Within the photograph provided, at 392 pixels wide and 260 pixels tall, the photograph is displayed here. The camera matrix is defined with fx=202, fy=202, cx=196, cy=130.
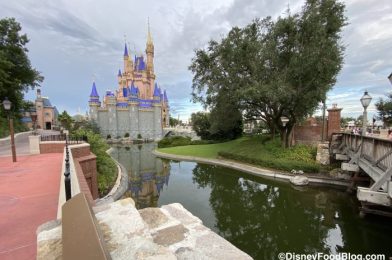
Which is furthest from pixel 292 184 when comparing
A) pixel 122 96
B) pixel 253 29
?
pixel 122 96

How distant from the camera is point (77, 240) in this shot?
3.98ft

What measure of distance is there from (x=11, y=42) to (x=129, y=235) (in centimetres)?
3170

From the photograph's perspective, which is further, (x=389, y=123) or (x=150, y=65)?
(x=150, y=65)

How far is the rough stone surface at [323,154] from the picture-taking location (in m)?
16.4

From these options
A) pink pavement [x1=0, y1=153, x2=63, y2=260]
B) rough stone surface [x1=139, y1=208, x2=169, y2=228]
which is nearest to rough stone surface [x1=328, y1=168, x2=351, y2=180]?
rough stone surface [x1=139, y1=208, x2=169, y2=228]

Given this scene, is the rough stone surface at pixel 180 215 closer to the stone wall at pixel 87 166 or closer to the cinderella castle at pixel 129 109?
the stone wall at pixel 87 166

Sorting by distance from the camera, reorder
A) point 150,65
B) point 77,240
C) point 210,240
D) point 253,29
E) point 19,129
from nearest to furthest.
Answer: point 77,240 < point 210,240 < point 253,29 < point 19,129 < point 150,65

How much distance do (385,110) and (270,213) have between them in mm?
33491

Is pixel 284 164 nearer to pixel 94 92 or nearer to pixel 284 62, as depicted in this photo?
pixel 284 62

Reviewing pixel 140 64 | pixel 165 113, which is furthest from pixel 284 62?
pixel 165 113

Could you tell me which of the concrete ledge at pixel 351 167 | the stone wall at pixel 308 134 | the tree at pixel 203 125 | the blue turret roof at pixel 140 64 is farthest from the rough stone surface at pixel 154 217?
the blue turret roof at pixel 140 64

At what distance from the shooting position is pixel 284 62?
19.0 meters

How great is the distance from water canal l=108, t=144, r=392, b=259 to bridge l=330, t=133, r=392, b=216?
0.70 meters

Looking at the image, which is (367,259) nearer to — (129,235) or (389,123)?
(129,235)
